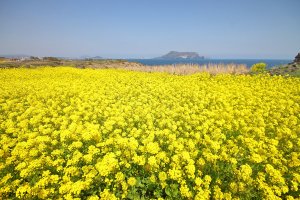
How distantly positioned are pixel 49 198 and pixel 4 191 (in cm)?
89

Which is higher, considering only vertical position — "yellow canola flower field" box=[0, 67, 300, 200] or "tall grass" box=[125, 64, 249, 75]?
"tall grass" box=[125, 64, 249, 75]

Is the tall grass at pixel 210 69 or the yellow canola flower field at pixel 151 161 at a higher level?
the tall grass at pixel 210 69

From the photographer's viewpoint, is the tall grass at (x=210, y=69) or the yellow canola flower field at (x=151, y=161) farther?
the tall grass at (x=210, y=69)

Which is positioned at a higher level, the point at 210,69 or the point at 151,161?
the point at 210,69

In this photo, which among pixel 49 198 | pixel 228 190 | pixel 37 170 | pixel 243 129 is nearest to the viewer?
pixel 49 198

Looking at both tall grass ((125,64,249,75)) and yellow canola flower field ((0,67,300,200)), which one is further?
tall grass ((125,64,249,75))

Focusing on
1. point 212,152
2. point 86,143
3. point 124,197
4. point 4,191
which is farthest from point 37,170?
point 212,152

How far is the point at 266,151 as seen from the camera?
5.82 meters

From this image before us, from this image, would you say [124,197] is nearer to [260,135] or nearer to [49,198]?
[49,198]

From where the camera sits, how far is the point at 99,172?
4.59 metres

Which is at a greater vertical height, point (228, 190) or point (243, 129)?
point (243, 129)

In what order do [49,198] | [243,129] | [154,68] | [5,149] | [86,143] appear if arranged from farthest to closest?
[154,68], [243,129], [86,143], [5,149], [49,198]

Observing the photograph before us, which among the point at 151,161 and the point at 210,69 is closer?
the point at 151,161

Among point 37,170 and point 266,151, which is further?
point 266,151
